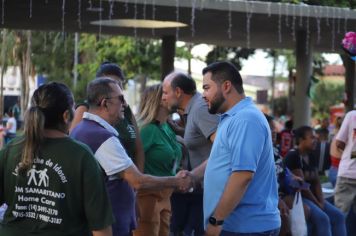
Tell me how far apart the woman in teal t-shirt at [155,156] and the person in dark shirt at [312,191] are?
239 cm

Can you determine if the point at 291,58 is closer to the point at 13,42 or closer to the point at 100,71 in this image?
the point at 13,42

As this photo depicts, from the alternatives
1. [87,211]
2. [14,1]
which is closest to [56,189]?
[87,211]

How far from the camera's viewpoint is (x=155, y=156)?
20.1 ft

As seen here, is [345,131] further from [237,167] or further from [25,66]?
[25,66]

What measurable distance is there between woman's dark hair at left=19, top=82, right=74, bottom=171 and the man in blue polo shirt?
1.08m

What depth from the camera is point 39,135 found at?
12.0 feet

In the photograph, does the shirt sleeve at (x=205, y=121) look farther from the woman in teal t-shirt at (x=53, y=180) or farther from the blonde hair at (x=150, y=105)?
the woman in teal t-shirt at (x=53, y=180)

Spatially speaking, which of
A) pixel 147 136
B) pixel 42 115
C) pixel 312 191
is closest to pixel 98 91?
pixel 42 115

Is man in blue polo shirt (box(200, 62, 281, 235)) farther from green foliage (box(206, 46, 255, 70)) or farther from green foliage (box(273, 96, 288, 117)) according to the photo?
green foliage (box(273, 96, 288, 117))

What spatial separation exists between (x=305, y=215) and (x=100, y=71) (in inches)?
121

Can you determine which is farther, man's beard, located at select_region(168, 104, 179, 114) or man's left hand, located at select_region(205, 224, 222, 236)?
man's beard, located at select_region(168, 104, 179, 114)

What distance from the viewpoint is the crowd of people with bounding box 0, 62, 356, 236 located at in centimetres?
366

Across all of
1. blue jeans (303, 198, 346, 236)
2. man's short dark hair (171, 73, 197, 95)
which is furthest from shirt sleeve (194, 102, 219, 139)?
blue jeans (303, 198, 346, 236)

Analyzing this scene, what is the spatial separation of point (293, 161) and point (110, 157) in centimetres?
418
